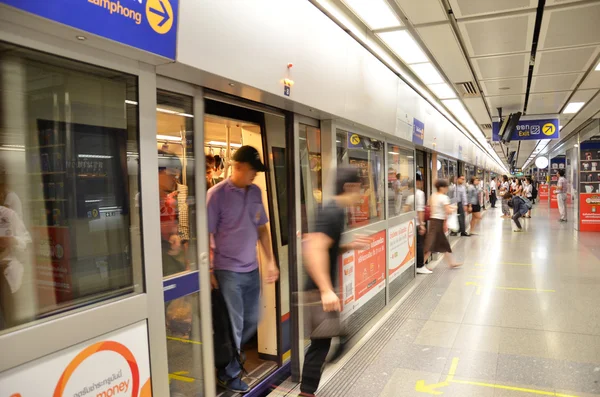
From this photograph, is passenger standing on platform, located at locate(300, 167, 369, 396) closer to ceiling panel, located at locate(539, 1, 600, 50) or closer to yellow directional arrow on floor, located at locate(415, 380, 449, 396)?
yellow directional arrow on floor, located at locate(415, 380, 449, 396)

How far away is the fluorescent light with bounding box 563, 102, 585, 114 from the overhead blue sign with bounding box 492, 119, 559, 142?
71cm

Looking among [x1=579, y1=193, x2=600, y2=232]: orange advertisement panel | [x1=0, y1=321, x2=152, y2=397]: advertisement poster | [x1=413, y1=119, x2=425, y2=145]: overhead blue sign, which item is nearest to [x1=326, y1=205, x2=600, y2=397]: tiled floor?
[x1=0, y1=321, x2=152, y2=397]: advertisement poster

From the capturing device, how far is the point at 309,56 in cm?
326

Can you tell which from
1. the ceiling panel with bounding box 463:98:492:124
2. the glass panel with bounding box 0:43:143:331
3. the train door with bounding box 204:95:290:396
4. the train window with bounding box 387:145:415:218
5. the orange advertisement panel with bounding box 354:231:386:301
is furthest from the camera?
the ceiling panel with bounding box 463:98:492:124

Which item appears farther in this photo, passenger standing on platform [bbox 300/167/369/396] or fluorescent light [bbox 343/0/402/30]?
fluorescent light [bbox 343/0/402/30]

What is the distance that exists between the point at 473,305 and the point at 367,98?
9.41 feet

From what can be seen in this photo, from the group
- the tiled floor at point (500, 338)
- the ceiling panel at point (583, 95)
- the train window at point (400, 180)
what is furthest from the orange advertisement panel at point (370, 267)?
Result: the ceiling panel at point (583, 95)

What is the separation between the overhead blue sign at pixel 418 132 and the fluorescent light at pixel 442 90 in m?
0.67

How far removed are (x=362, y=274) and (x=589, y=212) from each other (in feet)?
35.7

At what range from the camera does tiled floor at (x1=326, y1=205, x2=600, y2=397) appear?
3.35 metres

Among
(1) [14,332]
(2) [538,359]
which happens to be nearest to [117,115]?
(1) [14,332]

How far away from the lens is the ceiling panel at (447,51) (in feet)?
14.8

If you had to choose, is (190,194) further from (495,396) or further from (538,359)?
(538,359)

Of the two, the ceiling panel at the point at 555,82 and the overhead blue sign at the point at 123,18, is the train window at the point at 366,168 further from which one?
the ceiling panel at the point at 555,82
